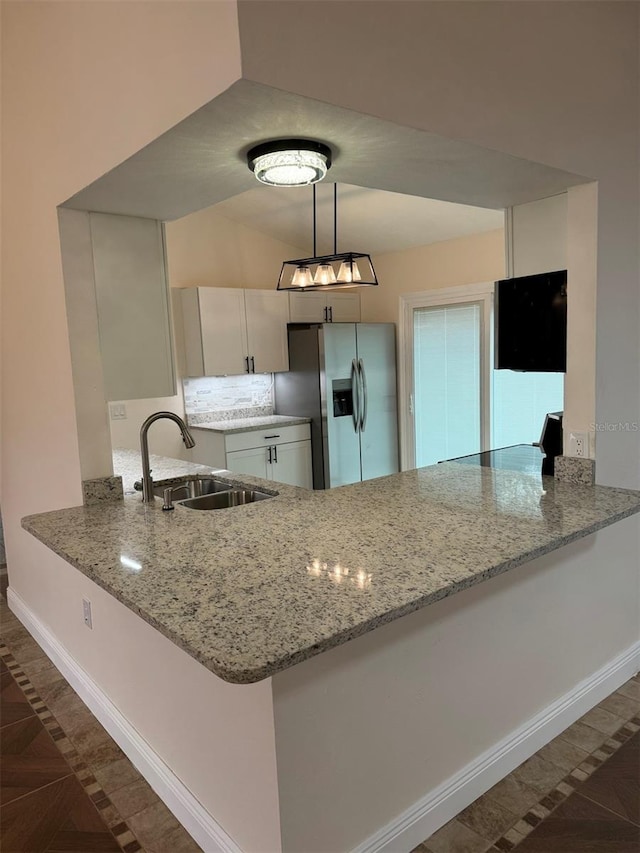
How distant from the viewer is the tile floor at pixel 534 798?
1.77 metres

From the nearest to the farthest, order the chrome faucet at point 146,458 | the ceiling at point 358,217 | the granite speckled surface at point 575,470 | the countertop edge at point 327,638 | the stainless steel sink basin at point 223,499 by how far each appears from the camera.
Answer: the countertop edge at point 327,638, the granite speckled surface at point 575,470, the chrome faucet at point 146,458, the stainless steel sink basin at point 223,499, the ceiling at point 358,217

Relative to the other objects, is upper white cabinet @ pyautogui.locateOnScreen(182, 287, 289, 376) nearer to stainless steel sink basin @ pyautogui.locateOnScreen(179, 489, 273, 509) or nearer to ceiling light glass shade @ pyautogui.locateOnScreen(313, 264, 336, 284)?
ceiling light glass shade @ pyautogui.locateOnScreen(313, 264, 336, 284)

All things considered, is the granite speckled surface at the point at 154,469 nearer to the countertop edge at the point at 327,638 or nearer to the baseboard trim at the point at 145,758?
the baseboard trim at the point at 145,758

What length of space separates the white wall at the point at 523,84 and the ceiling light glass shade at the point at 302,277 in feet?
5.70

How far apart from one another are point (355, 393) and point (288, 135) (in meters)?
3.63

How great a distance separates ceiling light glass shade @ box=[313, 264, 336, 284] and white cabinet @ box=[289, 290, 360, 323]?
5.79ft

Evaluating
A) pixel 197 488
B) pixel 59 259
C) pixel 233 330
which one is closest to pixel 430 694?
pixel 197 488

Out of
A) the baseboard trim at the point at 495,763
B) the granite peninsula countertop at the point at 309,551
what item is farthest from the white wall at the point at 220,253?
the baseboard trim at the point at 495,763

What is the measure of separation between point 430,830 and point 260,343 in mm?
3942

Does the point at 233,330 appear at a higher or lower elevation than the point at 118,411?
higher

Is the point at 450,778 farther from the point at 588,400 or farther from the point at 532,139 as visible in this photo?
the point at 532,139

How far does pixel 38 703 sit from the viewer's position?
2621 millimetres

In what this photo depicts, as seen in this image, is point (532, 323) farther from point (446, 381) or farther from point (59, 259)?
point (446, 381)

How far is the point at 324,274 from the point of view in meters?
3.57
